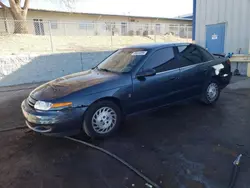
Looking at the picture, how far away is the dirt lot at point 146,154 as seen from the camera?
2.53 metres

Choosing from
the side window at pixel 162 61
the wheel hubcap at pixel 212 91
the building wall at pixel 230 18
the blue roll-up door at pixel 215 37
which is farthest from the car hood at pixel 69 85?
the blue roll-up door at pixel 215 37

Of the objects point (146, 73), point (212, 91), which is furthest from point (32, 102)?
point (212, 91)

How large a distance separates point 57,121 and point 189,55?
3112mm

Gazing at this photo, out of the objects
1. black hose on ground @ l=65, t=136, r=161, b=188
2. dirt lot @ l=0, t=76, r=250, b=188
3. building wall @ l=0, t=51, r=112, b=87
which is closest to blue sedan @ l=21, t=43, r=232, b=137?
black hose on ground @ l=65, t=136, r=161, b=188

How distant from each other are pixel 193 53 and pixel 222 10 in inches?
212

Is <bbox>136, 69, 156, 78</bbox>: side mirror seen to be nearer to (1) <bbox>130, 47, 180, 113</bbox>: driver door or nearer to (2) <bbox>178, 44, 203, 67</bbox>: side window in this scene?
(1) <bbox>130, 47, 180, 113</bbox>: driver door

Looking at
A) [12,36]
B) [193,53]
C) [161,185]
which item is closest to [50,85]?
[161,185]

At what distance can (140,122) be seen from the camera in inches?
167

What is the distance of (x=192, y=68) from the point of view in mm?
4477

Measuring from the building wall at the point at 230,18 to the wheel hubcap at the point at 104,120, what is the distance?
710 cm

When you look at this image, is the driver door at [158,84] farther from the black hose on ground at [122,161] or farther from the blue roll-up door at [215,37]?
the blue roll-up door at [215,37]

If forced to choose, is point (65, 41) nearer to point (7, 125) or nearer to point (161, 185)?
point (7, 125)

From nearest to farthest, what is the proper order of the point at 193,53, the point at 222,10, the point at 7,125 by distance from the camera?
the point at 7,125 → the point at 193,53 → the point at 222,10

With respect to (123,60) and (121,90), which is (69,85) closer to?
(121,90)
